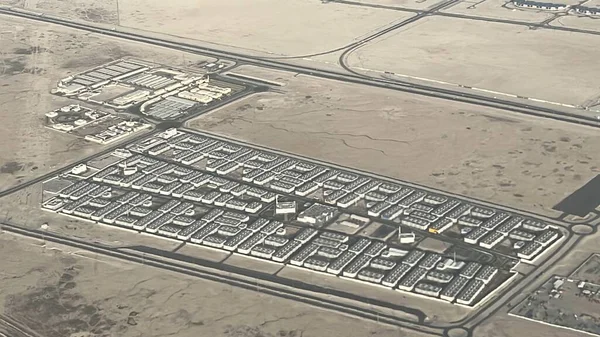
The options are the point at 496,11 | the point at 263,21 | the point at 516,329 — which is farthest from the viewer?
the point at 496,11

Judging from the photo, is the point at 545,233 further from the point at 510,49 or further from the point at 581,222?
the point at 510,49

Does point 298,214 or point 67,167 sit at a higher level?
point 298,214

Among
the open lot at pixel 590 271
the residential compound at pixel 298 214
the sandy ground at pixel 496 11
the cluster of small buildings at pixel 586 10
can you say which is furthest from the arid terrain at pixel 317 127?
the cluster of small buildings at pixel 586 10

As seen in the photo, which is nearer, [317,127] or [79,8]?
[317,127]

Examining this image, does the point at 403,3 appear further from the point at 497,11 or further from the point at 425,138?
the point at 425,138

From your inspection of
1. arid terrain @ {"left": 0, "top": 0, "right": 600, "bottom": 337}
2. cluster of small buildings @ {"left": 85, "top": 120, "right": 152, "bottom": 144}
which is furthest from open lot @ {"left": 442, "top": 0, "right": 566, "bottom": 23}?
cluster of small buildings @ {"left": 85, "top": 120, "right": 152, "bottom": 144}

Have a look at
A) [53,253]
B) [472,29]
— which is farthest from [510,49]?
[53,253]

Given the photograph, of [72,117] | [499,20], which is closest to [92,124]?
[72,117]

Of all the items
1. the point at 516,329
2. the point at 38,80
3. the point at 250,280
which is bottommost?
the point at 38,80
